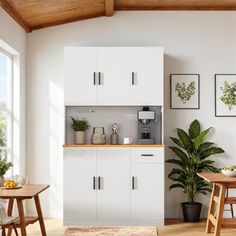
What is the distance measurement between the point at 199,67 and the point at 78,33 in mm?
1752

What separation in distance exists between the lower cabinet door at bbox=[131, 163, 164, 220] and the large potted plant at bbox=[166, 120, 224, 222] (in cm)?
36

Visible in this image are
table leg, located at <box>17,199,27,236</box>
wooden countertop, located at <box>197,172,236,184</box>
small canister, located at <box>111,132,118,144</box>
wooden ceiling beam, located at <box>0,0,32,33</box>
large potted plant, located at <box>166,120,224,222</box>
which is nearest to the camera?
table leg, located at <box>17,199,27,236</box>

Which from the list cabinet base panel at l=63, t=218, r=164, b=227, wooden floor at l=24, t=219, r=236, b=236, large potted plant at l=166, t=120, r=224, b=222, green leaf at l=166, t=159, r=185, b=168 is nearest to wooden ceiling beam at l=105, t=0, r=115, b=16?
large potted plant at l=166, t=120, r=224, b=222

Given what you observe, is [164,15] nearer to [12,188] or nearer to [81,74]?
[81,74]

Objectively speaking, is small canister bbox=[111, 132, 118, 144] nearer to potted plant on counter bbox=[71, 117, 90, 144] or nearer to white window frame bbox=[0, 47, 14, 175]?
potted plant on counter bbox=[71, 117, 90, 144]

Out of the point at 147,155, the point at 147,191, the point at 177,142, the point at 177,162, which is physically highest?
the point at 177,142

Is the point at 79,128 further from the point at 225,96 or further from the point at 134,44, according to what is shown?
the point at 225,96

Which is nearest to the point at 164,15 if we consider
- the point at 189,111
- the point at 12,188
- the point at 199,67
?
the point at 199,67

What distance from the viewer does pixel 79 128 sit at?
23.7ft

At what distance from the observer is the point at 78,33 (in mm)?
7453

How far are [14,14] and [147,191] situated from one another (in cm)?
280

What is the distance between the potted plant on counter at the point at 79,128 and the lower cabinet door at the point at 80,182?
Answer: 302mm

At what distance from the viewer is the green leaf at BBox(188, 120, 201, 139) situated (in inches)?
285

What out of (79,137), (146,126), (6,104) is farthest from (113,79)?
(6,104)
